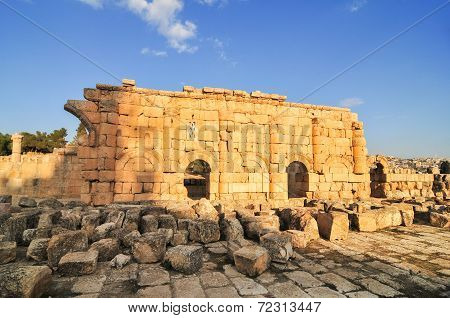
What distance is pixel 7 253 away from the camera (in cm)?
443

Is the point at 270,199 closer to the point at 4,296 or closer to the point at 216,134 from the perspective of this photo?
the point at 216,134

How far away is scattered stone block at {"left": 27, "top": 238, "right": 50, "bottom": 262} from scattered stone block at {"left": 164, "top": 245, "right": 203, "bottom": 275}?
7.13ft

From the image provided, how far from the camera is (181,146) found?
10867mm

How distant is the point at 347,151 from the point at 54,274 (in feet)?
43.9

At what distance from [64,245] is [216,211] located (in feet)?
12.2

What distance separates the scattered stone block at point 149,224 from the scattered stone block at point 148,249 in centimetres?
100

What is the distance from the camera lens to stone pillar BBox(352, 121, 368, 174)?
44.2ft

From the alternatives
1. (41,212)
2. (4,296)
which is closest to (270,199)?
(41,212)

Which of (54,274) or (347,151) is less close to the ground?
(347,151)

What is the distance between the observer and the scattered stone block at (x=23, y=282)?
3070 mm

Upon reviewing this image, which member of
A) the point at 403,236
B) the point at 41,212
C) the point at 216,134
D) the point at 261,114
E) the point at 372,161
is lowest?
the point at 403,236
